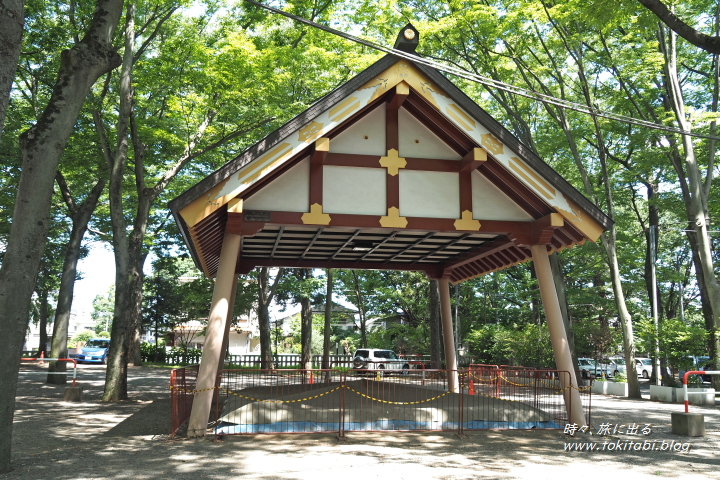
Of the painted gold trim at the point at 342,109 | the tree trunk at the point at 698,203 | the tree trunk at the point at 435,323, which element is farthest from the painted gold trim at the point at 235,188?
the tree trunk at the point at 435,323

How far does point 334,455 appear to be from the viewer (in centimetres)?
928

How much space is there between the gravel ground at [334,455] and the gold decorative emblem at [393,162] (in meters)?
5.40

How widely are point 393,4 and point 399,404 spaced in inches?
630

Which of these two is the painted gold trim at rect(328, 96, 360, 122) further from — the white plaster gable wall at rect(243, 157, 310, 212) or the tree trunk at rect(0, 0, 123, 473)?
the tree trunk at rect(0, 0, 123, 473)

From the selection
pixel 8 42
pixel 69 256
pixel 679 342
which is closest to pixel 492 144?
pixel 8 42

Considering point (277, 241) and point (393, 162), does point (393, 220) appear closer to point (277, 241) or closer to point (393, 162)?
point (393, 162)

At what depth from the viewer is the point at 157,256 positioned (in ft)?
138

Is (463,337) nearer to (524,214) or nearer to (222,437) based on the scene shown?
(524,214)

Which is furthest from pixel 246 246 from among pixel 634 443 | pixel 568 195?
pixel 634 443

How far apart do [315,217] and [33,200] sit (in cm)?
505

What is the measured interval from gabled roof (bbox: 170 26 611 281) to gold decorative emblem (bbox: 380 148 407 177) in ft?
0.08

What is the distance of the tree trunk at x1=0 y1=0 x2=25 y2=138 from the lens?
6957 mm

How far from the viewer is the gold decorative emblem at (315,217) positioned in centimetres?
1143

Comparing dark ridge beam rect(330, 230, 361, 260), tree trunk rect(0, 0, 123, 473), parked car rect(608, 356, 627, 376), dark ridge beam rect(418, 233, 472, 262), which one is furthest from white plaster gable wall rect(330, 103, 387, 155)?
parked car rect(608, 356, 627, 376)
